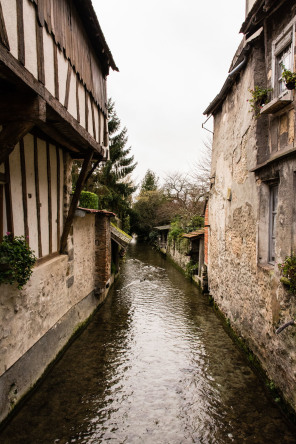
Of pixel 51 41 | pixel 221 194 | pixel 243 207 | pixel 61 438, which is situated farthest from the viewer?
pixel 221 194

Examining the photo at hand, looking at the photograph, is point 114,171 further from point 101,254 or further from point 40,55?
point 40,55

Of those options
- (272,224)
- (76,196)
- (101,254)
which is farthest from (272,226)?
(101,254)

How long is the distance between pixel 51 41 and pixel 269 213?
4632 mm

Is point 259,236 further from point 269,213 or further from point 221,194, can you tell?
point 221,194

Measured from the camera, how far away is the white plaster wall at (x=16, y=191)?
169 inches

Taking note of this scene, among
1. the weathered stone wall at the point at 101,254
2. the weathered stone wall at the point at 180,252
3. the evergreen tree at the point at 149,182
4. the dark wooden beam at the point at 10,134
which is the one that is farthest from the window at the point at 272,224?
the evergreen tree at the point at 149,182

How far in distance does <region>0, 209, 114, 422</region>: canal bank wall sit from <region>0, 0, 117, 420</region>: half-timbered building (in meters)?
0.02

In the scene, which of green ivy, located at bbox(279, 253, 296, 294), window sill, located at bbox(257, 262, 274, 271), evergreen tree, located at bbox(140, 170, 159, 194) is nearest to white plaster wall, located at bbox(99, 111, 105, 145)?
window sill, located at bbox(257, 262, 274, 271)

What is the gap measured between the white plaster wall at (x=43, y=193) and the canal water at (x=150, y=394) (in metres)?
2.47

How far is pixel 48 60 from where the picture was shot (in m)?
4.02

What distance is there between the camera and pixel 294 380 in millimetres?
4020

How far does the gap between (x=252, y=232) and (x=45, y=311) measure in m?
4.39

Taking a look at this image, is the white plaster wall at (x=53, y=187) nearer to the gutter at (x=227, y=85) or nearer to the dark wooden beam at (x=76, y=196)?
the dark wooden beam at (x=76, y=196)

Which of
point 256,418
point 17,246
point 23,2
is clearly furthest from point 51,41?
point 256,418
